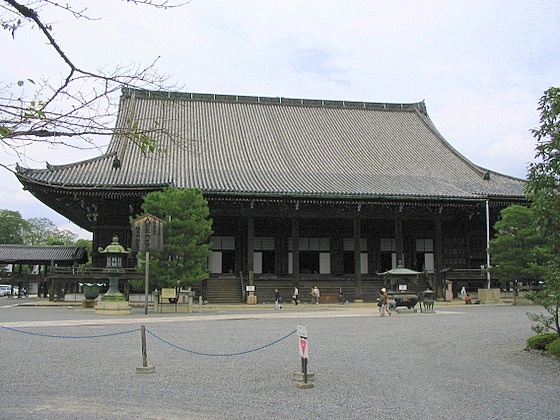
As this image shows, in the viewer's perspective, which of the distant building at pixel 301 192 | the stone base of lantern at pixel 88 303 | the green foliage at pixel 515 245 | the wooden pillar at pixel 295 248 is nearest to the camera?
the stone base of lantern at pixel 88 303

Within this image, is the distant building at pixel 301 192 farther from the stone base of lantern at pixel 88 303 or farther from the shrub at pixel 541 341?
the shrub at pixel 541 341

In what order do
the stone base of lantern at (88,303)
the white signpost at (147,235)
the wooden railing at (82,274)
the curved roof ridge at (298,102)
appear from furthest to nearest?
the curved roof ridge at (298,102) → the wooden railing at (82,274) → the stone base of lantern at (88,303) → the white signpost at (147,235)

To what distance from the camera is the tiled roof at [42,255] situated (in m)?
33.1

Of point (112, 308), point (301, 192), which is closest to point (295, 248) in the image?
point (301, 192)

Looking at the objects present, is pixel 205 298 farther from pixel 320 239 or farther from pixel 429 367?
pixel 429 367

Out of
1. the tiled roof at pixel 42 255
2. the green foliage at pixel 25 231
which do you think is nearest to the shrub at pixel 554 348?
the tiled roof at pixel 42 255

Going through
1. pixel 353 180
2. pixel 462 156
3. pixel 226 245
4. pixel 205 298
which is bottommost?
pixel 205 298

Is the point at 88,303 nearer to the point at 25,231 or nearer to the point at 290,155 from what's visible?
the point at 290,155

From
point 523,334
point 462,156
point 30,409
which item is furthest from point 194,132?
point 30,409

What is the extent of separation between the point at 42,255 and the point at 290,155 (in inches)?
625

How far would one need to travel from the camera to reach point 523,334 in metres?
14.0

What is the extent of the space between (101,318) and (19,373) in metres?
9.96

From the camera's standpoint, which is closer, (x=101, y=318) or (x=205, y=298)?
(x=101, y=318)

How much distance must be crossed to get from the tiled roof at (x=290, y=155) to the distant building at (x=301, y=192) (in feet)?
0.36
